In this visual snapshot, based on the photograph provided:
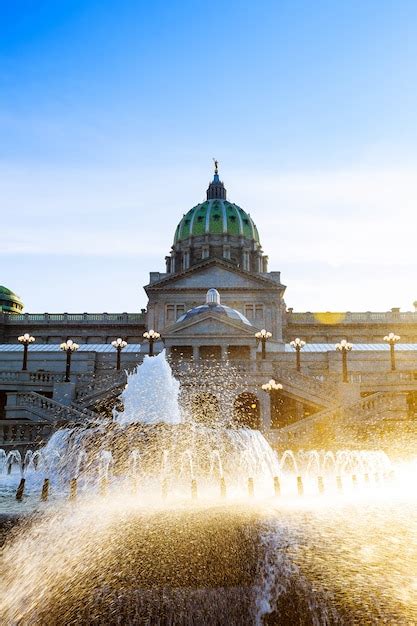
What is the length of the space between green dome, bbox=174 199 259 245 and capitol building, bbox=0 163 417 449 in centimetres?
443

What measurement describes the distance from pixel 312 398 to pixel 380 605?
98.7 ft

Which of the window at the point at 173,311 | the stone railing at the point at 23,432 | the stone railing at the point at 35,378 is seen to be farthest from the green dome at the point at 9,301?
the stone railing at the point at 23,432

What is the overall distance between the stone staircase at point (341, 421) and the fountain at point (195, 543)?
7.46 metres

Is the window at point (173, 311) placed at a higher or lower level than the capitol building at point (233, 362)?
higher

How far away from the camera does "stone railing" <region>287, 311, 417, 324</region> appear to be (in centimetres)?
7438

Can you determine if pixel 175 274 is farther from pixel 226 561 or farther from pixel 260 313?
pixel 226 561

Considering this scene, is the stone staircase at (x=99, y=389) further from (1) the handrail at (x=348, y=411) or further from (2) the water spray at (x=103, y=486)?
(2) the water spray at (x=103, y=486)

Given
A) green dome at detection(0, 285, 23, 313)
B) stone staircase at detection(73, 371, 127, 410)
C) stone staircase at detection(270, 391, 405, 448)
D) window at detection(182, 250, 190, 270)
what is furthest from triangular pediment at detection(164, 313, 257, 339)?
green dome at detection(0, 285, 23, 313)

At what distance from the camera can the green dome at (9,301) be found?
306ft

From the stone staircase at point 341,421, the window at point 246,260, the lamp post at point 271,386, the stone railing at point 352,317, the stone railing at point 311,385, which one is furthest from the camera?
the window at point 246,260

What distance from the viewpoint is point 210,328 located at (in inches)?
2127

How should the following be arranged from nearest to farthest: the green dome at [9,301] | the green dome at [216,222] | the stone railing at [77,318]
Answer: the stone railing at [77,318] → the green dome at [9,301] → the green dome at [216,222]

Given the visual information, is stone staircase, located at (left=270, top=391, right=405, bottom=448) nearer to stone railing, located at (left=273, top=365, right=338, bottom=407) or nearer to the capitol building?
the capitol building

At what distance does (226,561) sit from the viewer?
11812 mm
